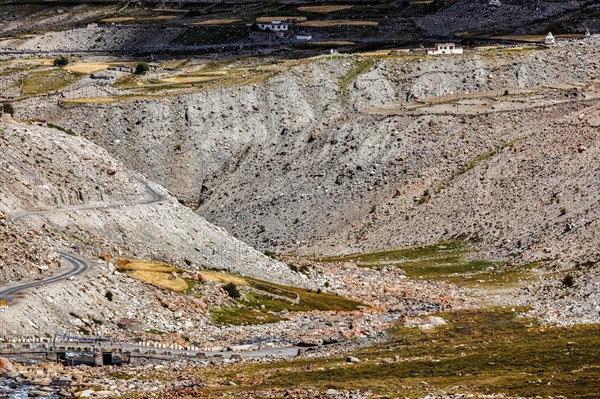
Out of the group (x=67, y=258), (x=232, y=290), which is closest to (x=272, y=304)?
(x=232, y=290)

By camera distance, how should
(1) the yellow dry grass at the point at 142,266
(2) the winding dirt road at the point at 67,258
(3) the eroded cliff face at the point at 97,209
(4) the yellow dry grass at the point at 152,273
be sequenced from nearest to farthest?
(2) the winding dirt road at the point at 67,258, (4) the yellow dry grass at the point at 152,273, (1) the yellow dry grass at the point at 142,266, (3) the eroded cliff face at the point at 97,209

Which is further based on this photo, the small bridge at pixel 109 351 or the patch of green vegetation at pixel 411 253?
the patch of green vegetation at pixel 411 253

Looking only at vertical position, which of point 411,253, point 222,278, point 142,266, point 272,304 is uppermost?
point 142,266

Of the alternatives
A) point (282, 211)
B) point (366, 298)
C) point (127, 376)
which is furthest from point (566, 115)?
point (127, 376)

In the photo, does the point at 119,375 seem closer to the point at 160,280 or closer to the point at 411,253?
the point at 160,280

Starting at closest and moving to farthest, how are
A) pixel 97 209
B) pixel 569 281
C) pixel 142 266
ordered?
pixel 142 266, pixel 97 209, pixel 569 281

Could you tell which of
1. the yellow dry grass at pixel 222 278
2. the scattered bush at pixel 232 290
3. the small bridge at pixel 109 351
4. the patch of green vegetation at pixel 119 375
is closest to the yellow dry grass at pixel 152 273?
the yellow dry grass at pixel 222 278

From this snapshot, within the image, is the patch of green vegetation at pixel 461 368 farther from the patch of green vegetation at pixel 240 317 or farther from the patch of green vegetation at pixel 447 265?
the patch of green vegetation at pixel 447 265

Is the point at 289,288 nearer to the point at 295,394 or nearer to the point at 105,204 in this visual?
the point at 105,204

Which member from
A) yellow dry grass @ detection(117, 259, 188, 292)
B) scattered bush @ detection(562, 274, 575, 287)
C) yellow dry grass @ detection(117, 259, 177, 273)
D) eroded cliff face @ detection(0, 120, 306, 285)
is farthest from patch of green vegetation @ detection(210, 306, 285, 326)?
scattered bush @ detection(562, 274, 575, 287)
